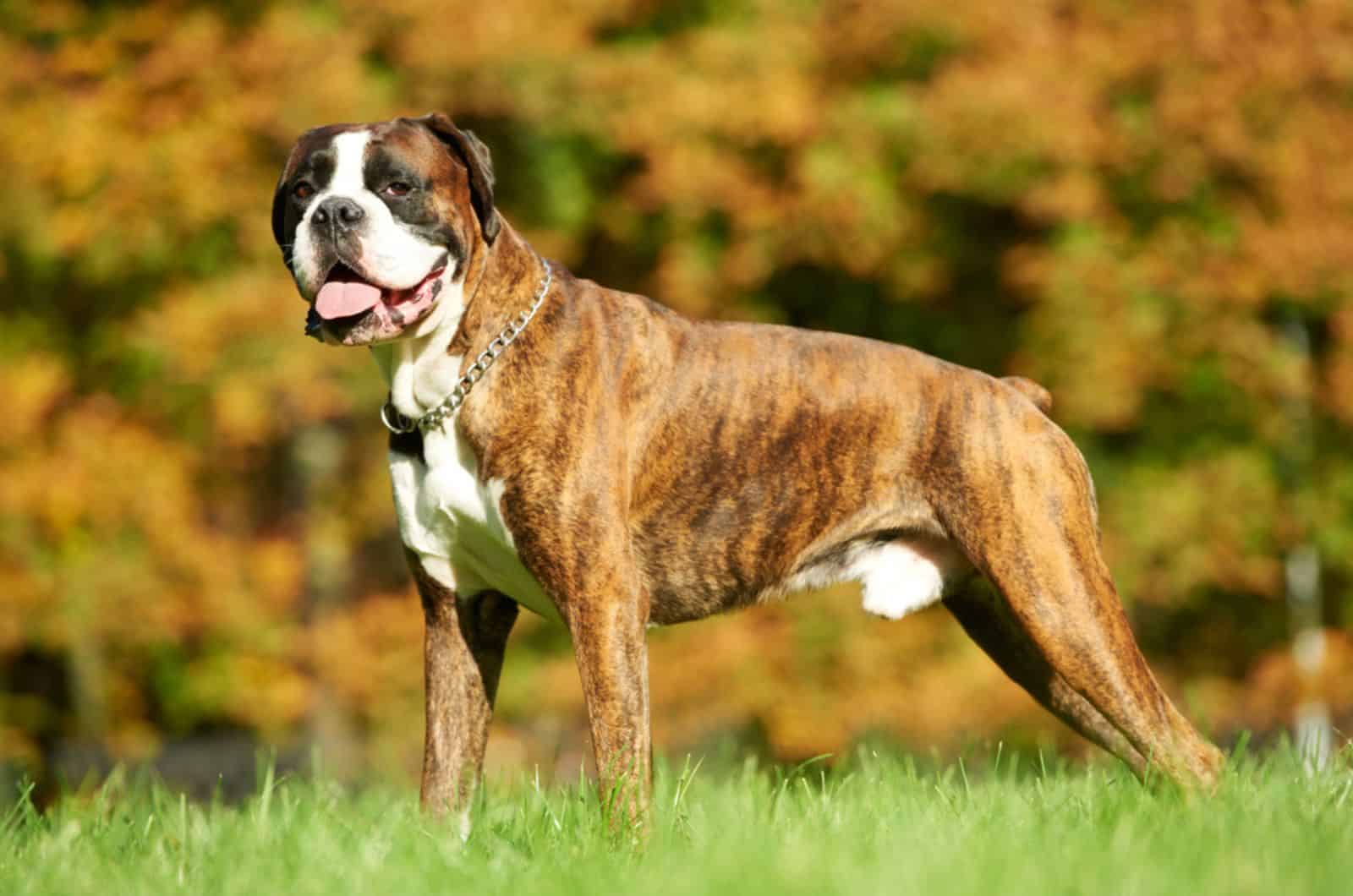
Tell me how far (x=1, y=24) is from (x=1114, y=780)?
1058cm

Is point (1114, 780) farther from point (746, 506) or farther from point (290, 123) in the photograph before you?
point (290, 123)

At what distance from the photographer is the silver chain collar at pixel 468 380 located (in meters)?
4.05

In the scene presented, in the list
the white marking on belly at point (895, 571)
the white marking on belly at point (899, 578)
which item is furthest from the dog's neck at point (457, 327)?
the white marking on belly at point (899, 578)

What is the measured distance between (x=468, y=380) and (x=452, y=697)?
948 mm

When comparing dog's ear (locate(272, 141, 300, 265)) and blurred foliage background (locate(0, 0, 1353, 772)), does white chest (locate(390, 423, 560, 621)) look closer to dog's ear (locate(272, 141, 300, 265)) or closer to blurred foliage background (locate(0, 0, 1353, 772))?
dog's ear (locate(272, 141, 300, 265))

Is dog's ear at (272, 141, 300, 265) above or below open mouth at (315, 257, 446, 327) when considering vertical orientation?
above

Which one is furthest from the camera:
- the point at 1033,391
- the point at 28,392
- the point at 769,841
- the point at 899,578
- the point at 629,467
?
the point at 28,392

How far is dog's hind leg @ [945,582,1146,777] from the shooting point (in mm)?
4551

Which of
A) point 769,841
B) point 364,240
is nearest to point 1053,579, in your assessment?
point 769,841

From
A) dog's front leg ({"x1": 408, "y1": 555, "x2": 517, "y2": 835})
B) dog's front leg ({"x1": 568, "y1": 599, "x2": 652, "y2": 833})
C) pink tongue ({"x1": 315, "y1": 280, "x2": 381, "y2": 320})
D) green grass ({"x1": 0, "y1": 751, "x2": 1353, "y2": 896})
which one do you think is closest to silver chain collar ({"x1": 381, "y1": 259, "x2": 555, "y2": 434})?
pink tongue ({"x1": 315, "y1": 280, "x2": 381, "y2": 320})

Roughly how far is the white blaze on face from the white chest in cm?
43

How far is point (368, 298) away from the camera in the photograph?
398cm

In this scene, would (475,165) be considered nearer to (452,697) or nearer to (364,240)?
(364,240)

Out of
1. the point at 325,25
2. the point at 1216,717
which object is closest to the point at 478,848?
the point at 1216,717
